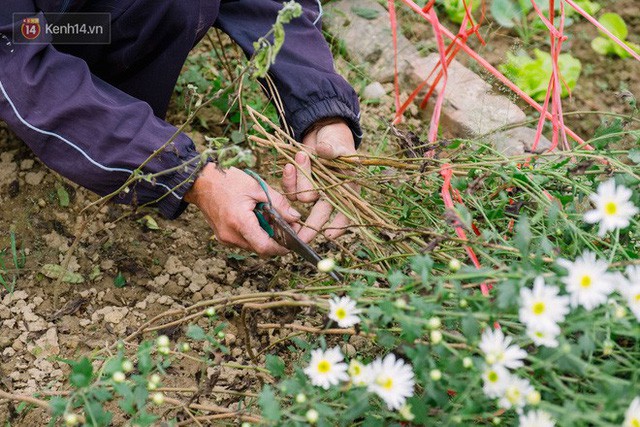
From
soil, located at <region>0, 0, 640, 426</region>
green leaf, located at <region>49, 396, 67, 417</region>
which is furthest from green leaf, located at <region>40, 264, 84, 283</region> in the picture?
green leaf, located at <region>49, 396, 67, 417</region>

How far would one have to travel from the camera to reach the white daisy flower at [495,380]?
2.77 ft

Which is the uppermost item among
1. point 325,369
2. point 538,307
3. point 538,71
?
point 538,71

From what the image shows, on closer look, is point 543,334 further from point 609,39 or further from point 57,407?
point 609,39

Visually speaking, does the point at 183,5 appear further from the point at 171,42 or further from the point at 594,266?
the point at 594,266

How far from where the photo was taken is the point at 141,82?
5.86ft

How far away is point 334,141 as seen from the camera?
61.7 inches

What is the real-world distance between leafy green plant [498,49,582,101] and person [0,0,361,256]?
0.96 m

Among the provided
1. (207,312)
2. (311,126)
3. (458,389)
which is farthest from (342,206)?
(458,389)

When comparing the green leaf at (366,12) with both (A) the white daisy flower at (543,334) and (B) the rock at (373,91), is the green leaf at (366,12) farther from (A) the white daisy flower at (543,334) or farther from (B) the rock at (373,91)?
(A) the white daisy flower at (543,334)

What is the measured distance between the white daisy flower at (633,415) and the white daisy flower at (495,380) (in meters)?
0.13

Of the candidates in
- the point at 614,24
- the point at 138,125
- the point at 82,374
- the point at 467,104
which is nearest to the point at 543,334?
the point at 82,374

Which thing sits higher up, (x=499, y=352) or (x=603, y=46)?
(x=603, y=46)

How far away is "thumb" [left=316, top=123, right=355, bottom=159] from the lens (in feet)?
4.91

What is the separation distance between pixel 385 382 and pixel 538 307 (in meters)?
0.20
